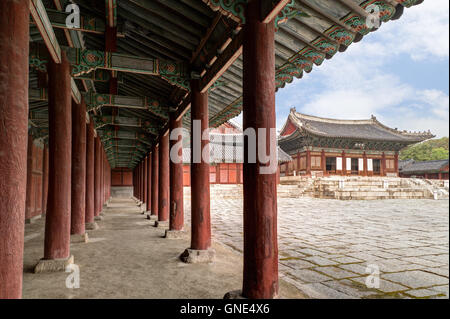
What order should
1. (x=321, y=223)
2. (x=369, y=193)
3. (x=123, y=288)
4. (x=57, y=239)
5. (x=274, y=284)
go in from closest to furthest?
(x=274, y=284) < (x=123, y=288) < (x=57, y=239) < (x=321, y=223) < (x=369, y=193)

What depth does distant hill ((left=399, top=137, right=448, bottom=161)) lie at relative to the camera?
5866 centimetres

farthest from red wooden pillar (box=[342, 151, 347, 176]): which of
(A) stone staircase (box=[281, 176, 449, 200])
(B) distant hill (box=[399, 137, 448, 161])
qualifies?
(B) distant hill (box=[399, 137, 448, 161])

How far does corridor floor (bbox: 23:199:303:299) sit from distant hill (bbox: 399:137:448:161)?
2458 inches

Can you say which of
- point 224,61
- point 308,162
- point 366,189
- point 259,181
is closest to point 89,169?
point 224,61

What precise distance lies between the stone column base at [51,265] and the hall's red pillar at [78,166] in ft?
7.28

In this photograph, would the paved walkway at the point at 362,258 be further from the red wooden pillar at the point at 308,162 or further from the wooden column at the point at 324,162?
the wooden column at the point at 324,162

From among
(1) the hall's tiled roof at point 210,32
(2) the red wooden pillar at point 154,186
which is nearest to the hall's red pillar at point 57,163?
(1) the hall's tiled roof at point 210,32

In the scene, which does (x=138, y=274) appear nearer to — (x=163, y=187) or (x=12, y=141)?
(x=12, y=141)

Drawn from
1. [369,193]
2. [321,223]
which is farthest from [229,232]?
[369,193]

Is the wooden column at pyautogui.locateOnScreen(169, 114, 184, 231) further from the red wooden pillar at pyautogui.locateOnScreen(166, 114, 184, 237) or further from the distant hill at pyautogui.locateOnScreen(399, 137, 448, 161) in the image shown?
the distant hill at pyautogui.locateOnScreen(399, 137, 448, 161)

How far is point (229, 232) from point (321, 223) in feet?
11.3

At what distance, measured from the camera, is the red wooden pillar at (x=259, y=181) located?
9.78 feet

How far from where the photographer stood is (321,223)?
9.94m

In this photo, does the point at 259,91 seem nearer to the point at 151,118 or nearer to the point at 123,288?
the point at 123,288
